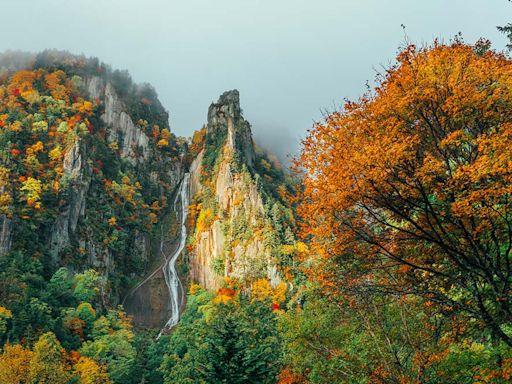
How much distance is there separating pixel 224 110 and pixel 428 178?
272 ft

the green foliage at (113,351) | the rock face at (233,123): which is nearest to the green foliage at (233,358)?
the green foliage at (113,351)

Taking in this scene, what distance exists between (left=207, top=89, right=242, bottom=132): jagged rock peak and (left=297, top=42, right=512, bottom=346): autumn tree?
78.0 meters

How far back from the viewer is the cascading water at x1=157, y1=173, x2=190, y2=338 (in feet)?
207

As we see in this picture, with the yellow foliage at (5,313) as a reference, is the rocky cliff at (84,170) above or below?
above

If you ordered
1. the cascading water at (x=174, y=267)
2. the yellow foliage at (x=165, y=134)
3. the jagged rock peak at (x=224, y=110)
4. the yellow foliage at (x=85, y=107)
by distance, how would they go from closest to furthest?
the cascading water at (x=174, y=267)
the yellow foliage at (x=85, y=107)
the jagged rock peak at (x=224, y=110)
the yellow foliage at (x=165, y=134)

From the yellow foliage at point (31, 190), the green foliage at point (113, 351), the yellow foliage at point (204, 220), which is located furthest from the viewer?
the yellow foliage at point (204, 220)

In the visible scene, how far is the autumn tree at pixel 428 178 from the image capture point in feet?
23.2

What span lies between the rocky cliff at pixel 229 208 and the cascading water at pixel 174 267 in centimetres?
254

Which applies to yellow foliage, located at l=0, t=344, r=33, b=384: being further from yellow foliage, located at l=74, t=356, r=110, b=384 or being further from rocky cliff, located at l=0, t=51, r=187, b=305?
rocky cliff, located at l=0, t=51, r=187, b=305

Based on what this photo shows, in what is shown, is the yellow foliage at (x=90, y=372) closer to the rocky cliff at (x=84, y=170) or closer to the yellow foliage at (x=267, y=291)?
the yellow foliage at (x=267, y=291)

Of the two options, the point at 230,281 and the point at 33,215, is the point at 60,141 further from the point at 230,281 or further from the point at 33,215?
the point at 230,281

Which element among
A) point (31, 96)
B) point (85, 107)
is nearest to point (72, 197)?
point (31, 96)

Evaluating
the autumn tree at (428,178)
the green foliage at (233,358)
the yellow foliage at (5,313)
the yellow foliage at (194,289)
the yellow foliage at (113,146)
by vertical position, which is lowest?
the green foliage at (233,358)

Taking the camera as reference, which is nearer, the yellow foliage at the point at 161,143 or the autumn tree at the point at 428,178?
the autumn tree at the point at 428,178
